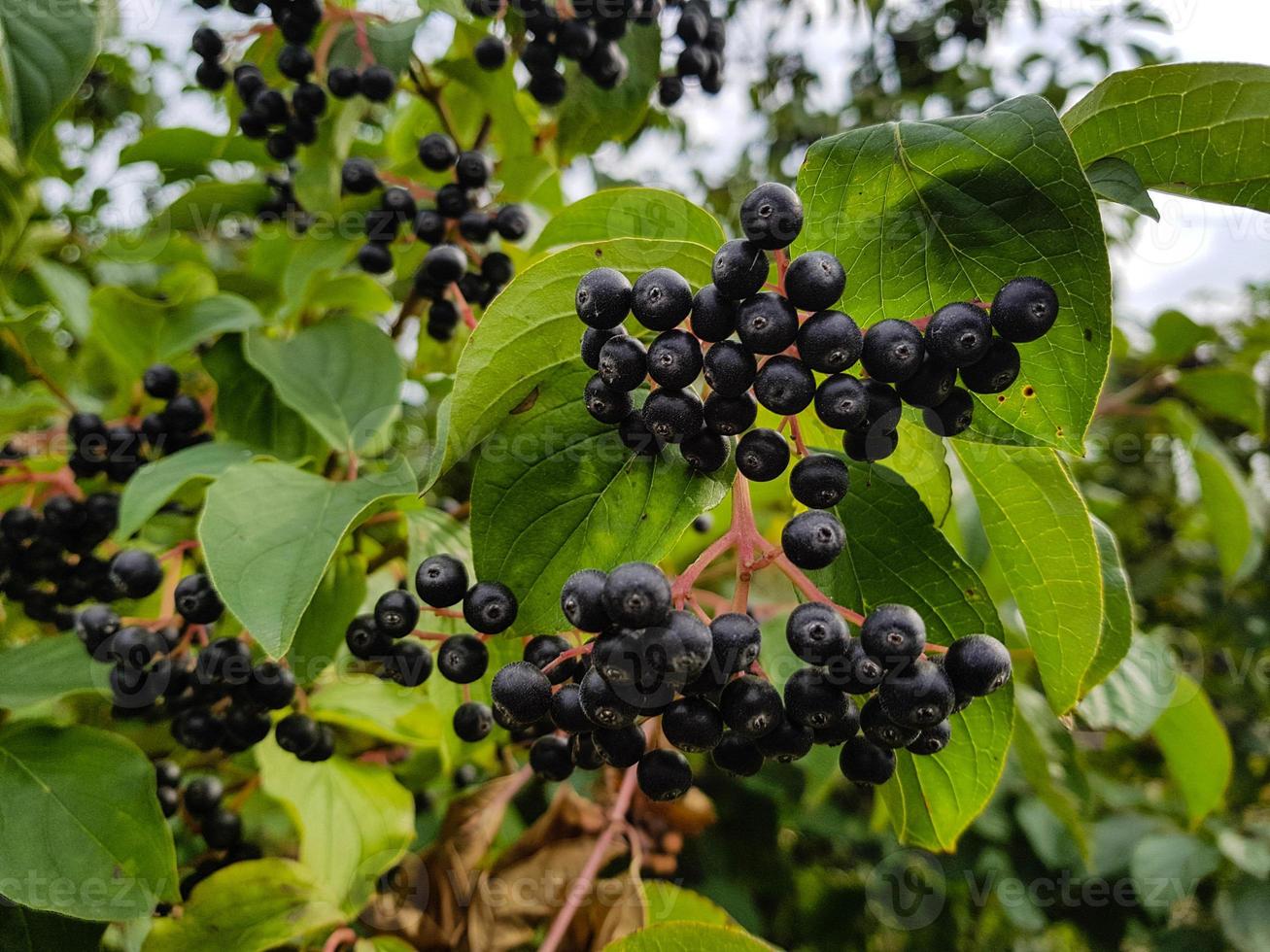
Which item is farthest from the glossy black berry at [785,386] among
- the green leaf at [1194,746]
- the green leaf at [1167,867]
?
the green leaf at [1167,867]

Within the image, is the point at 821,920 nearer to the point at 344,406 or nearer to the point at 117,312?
the point at 344,406

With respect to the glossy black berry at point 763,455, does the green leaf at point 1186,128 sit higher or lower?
higher

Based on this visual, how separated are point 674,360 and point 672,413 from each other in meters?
0.06

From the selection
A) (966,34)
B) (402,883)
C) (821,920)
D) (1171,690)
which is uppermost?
(966,34)

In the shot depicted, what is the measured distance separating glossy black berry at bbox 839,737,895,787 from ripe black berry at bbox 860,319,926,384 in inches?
18.8

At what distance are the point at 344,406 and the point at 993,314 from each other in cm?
128

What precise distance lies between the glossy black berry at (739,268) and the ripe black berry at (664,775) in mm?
610

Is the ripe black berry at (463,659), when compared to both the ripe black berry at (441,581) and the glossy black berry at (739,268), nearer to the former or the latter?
the ripe black berry at (441,581)

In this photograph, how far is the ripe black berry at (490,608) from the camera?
1038 mm

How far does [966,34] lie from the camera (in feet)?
12.8

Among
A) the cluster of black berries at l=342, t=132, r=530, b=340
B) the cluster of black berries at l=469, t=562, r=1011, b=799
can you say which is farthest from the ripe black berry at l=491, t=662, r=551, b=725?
the cluster of black berries at l=342, t=132, r=530, b=340

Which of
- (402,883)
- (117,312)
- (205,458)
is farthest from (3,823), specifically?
(117,312)

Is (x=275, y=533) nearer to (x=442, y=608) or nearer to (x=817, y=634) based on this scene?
(x=442, y=608)

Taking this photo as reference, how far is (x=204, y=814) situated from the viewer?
1.73m
